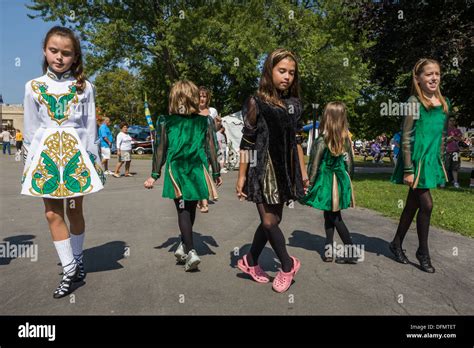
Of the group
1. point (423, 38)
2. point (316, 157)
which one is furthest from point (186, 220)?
point (423, 38)

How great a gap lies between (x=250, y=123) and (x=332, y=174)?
5.22 feet

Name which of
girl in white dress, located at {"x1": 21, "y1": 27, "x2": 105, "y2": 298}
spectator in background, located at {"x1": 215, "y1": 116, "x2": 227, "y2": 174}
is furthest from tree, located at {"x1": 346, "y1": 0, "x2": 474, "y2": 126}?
girl in white dress, located at {"x1": 21, "y1": 27, "x2": 105, "y2": 298}

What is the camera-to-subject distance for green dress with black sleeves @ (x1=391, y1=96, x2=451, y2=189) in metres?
4.16

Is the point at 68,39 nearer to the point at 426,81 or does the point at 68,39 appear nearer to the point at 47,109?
the point at 47,109

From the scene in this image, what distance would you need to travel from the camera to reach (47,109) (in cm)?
340

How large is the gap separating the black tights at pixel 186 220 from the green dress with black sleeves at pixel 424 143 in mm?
2298

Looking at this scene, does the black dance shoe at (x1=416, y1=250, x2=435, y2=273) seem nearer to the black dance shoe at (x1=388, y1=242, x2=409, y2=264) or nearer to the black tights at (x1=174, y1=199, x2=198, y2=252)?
the black dance shoe at (x1=388, y1=242, x2=409, y2=264)

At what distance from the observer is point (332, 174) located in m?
4.64

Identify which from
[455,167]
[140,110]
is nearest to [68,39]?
[455,167]

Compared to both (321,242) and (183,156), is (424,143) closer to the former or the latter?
(321,242)

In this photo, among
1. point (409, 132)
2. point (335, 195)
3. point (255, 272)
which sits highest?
point (409, 132)

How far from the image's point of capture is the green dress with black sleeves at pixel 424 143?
13.6ft

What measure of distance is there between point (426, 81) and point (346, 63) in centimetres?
1823

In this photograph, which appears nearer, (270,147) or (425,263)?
(270,147)
